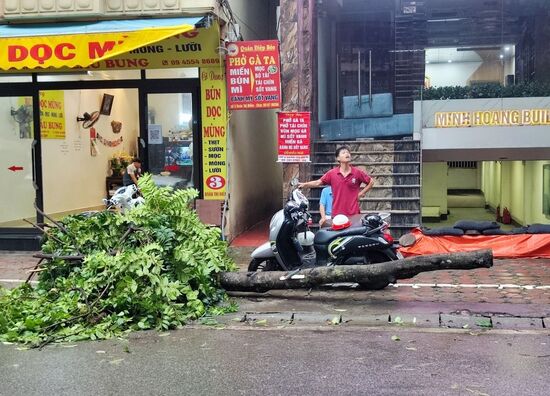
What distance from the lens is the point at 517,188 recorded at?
50.2ft

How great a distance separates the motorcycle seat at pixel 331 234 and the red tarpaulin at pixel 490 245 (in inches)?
104

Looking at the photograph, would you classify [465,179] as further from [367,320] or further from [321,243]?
[367,320]

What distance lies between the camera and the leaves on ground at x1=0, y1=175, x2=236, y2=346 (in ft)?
21.0

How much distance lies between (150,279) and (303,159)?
479 cm

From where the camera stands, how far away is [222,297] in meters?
7.50

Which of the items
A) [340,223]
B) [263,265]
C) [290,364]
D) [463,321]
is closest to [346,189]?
[340,223]

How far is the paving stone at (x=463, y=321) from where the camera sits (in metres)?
6.32

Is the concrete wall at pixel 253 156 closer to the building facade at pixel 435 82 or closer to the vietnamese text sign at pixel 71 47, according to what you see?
the building facade at pixel 435 82

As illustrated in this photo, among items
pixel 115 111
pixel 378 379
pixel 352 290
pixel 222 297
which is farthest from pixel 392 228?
pixel 378 379

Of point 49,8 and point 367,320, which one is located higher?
point 49,8

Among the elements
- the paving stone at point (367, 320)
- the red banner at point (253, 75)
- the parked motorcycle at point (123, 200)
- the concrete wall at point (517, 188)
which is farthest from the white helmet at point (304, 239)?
the concrete wall at point (517, 188)

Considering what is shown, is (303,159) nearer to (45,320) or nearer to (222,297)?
(222,297)

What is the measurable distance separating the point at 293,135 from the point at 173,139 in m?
2.27

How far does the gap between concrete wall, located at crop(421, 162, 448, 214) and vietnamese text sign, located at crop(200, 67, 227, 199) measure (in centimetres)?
607
